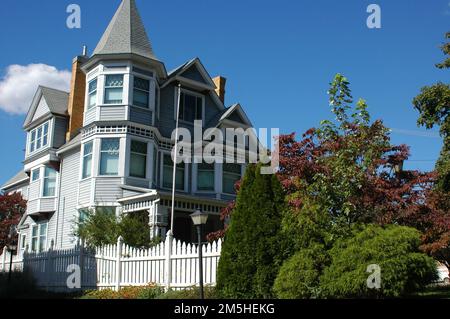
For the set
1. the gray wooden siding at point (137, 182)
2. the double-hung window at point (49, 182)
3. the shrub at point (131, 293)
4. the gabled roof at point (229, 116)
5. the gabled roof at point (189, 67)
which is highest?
the gabled roof at point (189, 67)

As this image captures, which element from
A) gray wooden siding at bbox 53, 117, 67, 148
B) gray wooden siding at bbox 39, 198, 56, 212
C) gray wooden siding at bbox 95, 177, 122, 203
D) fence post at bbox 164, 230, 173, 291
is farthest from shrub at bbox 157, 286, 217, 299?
gray wooden siding at bbox 53, 117, 67, 148

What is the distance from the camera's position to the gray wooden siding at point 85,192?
Result: 22.8 m

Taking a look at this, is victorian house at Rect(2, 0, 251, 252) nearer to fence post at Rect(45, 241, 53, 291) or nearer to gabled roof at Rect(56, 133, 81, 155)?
gabled roof at Rect(56, 133, 81, 155)

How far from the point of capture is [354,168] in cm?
1076

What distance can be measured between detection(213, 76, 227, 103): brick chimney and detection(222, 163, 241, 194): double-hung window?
17.4 ft

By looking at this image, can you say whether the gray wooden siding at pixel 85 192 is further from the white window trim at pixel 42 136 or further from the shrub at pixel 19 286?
the white window trim at pixel 42 136

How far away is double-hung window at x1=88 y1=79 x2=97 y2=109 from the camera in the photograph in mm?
24000

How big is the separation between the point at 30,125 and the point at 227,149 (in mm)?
11117

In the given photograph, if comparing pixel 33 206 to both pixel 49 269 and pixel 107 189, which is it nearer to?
pixel 107 189

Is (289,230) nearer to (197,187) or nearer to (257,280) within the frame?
(257,280)

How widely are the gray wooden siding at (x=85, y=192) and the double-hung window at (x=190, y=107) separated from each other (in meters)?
5.81

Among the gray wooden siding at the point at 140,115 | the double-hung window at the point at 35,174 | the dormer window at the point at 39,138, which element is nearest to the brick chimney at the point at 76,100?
the dormer window at the point at 39,138
